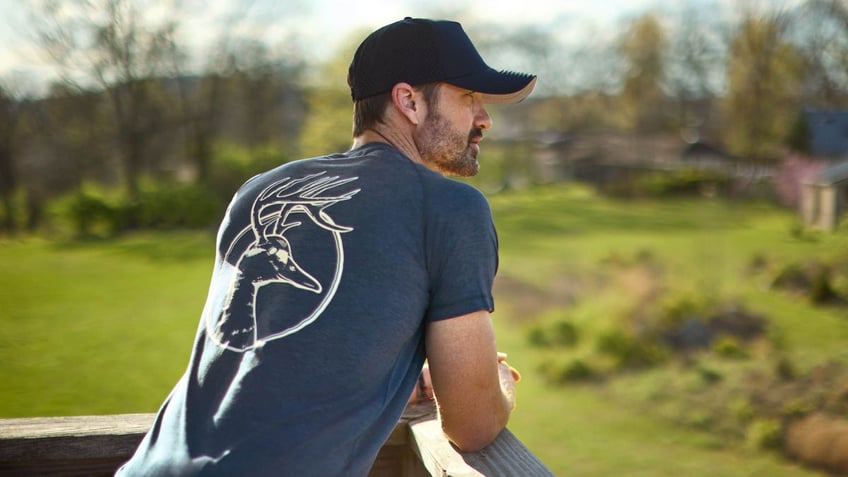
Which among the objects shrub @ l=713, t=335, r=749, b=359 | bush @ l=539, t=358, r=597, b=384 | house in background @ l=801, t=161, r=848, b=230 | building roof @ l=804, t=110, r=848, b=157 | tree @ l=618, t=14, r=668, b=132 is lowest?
bush @ l=539, t=358, r=597, b=384

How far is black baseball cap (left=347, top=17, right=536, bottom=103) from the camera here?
3.78ft

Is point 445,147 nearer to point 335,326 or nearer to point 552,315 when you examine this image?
point 335,326

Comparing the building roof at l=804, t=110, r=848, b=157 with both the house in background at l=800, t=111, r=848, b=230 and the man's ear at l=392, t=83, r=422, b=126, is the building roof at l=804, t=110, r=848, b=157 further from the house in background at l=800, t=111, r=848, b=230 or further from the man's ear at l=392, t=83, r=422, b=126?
the man's ear at l=392, t=83, r=422, b=126

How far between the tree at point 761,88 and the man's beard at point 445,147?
43.2ft

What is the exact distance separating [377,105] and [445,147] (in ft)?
0.36

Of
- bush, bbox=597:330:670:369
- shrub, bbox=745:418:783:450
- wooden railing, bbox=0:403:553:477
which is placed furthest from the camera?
bush, bbox=597:330:670:369

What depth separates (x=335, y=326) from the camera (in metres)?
0.93

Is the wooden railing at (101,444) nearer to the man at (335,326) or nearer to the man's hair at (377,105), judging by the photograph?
the man at (335,326)

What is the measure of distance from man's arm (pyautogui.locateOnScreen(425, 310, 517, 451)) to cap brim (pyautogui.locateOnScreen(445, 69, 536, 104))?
350 millimetres

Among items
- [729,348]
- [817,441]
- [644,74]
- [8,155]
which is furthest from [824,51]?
[8,155]

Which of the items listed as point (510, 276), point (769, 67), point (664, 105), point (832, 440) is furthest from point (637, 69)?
point (832, 440)

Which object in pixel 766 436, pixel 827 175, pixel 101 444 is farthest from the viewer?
pixel 827 175

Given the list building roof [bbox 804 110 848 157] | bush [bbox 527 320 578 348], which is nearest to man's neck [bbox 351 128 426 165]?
bush [bbox 527 320 578 348]

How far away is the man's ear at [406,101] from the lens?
3.81ft
